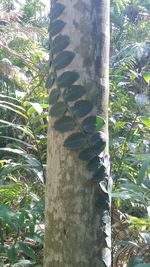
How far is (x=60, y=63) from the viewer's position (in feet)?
3.61

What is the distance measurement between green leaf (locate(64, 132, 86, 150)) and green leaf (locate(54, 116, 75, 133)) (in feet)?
0.08

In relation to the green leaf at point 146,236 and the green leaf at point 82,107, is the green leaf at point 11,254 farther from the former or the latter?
the green leaf at point 82,107

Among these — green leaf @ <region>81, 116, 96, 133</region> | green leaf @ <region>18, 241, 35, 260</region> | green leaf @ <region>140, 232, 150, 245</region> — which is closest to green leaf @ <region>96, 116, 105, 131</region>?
green leaf @ <region>81, 116, 96, 133</region>

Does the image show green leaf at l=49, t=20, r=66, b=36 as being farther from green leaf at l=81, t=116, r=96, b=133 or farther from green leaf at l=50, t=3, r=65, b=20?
green leaf at l=81, t=116, r=96, b=133

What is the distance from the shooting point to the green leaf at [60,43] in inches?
42.9

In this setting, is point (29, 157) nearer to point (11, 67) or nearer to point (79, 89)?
point (79, 89)

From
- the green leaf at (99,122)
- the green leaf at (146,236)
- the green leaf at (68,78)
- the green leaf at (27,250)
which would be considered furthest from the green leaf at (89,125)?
the green leaf at (27,250)

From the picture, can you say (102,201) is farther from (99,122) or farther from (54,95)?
(54,95)

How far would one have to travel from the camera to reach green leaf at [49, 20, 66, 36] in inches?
43.1

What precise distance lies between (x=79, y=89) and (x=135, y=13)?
4.89 m

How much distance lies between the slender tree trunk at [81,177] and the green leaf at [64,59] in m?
0.01

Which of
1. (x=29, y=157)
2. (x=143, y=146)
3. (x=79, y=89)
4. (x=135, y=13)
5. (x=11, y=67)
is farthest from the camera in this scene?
(x=135, y=13)

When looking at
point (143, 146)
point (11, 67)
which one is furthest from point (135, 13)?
point (143, 146)

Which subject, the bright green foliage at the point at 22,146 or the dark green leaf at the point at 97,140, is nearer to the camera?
the dark green leaf at the point at 97,140
